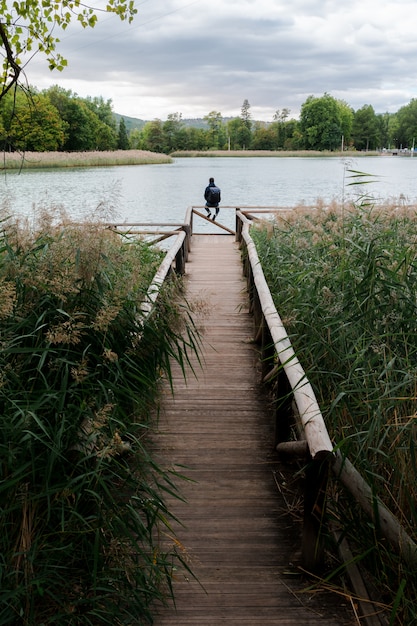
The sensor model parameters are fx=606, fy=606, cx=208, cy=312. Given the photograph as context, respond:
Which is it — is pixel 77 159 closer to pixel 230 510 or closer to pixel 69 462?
pixel 230 510

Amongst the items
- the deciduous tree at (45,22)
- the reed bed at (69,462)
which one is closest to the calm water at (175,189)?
the deciduous tree at (45,22)

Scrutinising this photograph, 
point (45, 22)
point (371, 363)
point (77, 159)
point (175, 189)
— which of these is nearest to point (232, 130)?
point (77, 159)

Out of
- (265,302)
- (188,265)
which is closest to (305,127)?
(188,265)

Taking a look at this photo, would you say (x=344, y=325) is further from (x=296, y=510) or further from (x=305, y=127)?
(x=305, y=127)

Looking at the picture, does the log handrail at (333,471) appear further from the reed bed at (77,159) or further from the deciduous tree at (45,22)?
the reed bed at (77,159)

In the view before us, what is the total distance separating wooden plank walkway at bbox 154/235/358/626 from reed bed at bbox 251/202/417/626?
314mm

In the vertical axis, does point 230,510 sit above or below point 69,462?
below

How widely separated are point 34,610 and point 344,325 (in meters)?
1.89

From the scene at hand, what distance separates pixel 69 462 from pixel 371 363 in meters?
1.48

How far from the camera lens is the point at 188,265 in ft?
32.5

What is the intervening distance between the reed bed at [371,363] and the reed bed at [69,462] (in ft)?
2.59

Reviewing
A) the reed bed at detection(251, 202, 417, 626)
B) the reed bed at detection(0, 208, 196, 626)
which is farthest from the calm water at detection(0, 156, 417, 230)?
the reed bed at detection(0, 208, 196, 626)

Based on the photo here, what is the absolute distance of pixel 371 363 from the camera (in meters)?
2.83

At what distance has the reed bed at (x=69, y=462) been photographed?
1.95 metres
